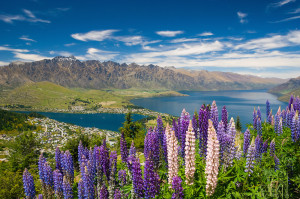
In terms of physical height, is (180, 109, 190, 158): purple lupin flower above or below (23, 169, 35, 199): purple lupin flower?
above

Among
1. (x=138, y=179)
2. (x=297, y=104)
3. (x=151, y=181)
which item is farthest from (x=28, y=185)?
(x=297, y=104)

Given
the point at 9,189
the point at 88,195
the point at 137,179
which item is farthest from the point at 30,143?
the point at 137,179

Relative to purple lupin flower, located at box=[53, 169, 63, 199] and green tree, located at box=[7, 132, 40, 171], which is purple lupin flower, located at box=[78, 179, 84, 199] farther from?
green tree, located at box=[7, 132, 40, 171]

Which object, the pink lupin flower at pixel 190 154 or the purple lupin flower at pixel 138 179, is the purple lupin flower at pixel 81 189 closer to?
the purple lupin flower at pixel 138 179

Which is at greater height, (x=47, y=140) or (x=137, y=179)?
(x=137, y=179)

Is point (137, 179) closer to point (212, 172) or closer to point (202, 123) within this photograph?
point (212, 172)

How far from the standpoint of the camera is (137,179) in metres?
7.86

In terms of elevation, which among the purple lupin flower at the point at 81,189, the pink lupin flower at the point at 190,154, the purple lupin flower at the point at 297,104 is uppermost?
the purple lupin flower at the point at 297,104

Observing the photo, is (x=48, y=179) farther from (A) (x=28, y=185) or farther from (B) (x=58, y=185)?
(B) (x=58, y=185)

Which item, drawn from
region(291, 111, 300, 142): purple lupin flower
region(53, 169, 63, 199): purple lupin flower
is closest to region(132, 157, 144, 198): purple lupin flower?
region(53, 169, 63, 199): purple lupin flower

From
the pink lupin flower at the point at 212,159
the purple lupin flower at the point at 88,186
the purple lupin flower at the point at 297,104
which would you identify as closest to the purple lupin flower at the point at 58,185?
the purple lupin flower at the point at 88,186

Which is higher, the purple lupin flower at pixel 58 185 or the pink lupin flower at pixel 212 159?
the pink lupin flower at pixel 212 159

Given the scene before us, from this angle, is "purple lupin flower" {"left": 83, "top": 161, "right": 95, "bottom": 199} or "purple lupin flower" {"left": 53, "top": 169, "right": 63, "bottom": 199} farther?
"purple lupin flower" {"left": 53, "top": 169, "right": 63, "bottom": 199}

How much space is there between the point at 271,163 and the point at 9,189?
33.1 meters
